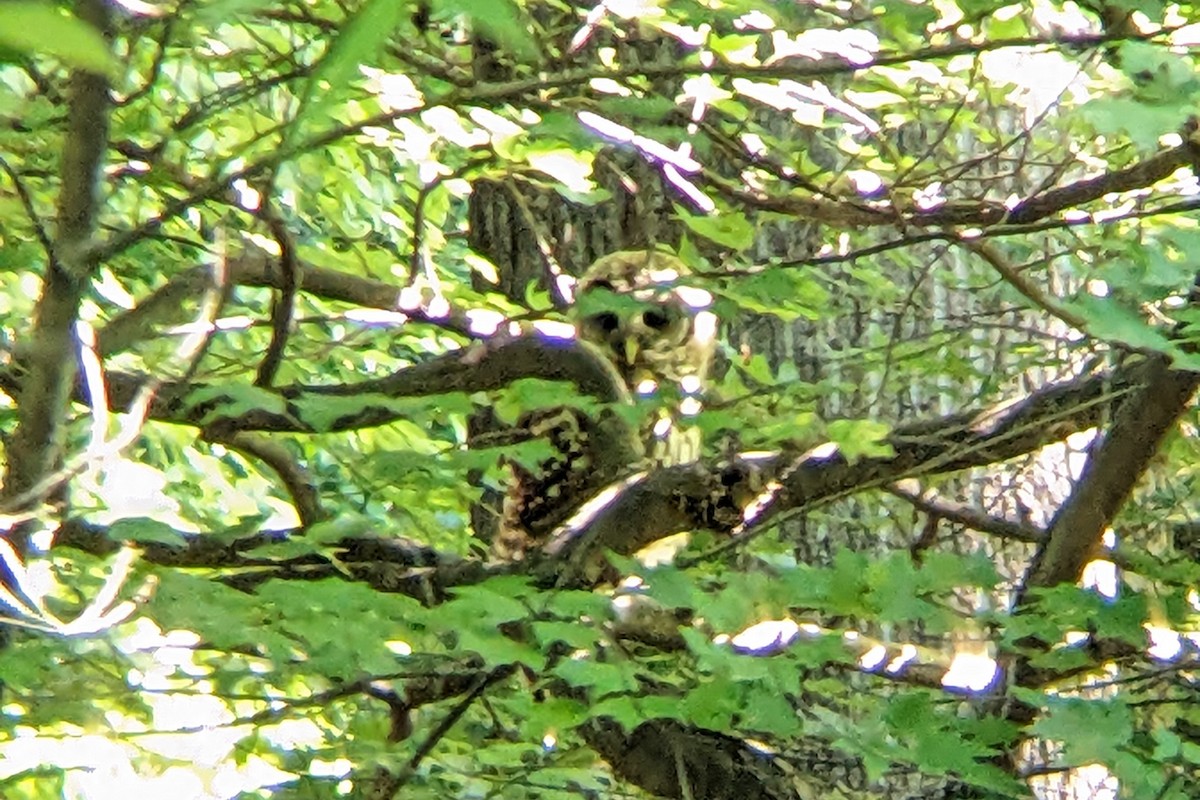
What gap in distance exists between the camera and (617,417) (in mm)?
2191

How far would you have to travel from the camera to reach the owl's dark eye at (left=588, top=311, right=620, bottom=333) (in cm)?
241

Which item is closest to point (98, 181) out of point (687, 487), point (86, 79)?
point (86, 79)

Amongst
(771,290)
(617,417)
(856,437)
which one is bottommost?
(617,417)

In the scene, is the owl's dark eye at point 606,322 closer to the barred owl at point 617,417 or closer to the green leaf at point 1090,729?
the barred owl at point 617,417

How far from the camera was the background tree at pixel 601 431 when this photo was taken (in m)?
1.52

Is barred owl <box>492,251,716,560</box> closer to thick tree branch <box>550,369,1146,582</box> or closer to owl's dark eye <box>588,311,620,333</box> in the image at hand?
owl's dark eye <box>588,311,620,333</box>

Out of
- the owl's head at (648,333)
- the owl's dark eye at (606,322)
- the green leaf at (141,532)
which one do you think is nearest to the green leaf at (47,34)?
the green leaf at (141,532)

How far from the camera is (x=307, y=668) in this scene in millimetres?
1830

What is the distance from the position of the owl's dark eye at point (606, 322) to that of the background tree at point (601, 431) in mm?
93

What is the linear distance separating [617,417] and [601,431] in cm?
31

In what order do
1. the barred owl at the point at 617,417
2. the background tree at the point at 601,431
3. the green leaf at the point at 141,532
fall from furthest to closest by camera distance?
the barred owl at the point at 617,417, the green leaf at the point at 141,532, the background tree at the point at 601,431

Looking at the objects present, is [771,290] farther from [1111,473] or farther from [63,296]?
[63,296]

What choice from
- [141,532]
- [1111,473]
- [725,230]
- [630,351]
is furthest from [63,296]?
[1111,473]

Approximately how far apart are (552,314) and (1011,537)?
82 cm
